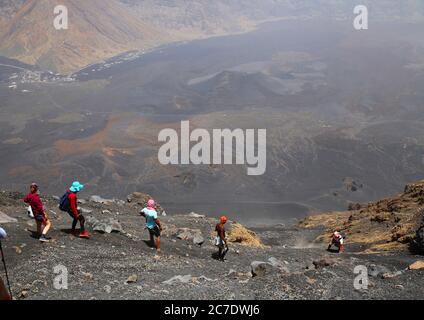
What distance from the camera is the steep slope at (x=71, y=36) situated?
11869 centimetres

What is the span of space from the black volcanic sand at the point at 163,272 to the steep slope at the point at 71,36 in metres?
107

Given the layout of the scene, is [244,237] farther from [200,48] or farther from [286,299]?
[200,48]

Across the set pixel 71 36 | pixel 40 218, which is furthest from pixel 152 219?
pixel 71 36

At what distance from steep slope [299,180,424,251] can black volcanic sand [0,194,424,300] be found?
7.57 ft

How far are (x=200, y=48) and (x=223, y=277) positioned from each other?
5282 inches

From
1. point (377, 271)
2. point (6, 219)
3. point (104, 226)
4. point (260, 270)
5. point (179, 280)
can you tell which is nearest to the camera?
point (179, 280)

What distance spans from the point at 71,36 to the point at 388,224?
119 m

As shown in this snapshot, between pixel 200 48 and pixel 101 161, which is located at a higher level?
pixel 200 48

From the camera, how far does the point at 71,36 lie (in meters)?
127

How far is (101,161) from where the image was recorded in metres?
52.6

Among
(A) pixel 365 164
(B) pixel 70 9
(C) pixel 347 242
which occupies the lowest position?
(C) pixel 347 242

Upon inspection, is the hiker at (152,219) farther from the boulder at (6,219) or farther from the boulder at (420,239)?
the boulder at (420,239)

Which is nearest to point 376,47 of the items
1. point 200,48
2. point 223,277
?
point 200,48

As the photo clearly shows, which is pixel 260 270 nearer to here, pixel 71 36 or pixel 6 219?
pixel 6 219
